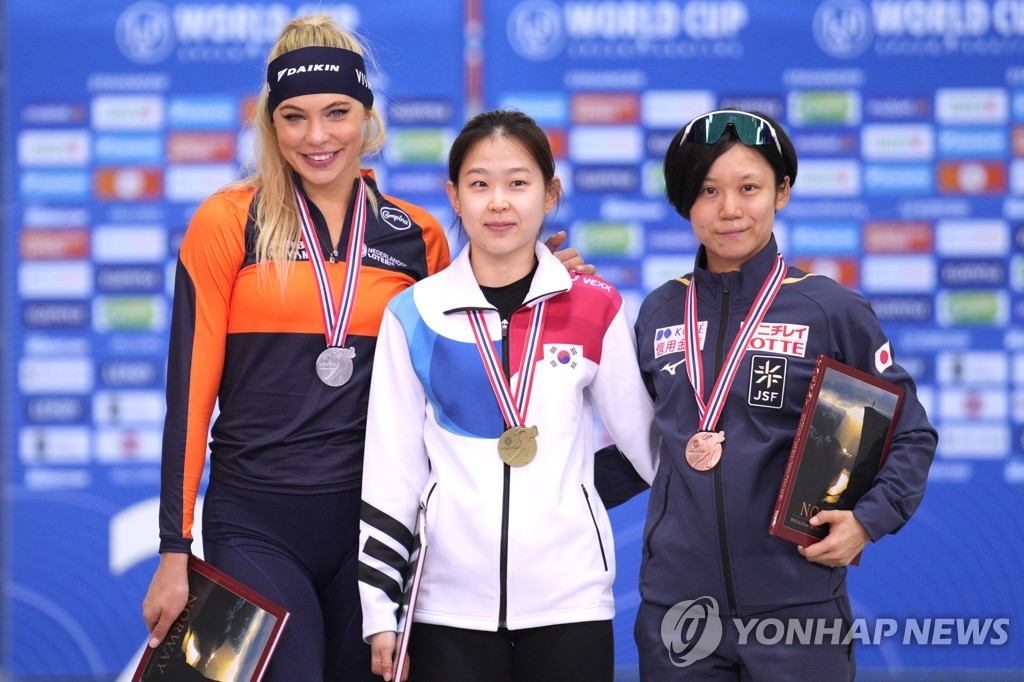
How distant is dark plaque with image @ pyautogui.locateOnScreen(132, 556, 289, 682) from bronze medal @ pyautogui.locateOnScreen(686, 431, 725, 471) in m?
0.81

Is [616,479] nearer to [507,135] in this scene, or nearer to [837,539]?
[837,539]

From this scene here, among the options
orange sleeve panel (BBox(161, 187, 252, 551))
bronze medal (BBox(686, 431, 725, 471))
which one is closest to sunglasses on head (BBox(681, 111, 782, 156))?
bronze medal (BBox(686, 431, 725, 471))

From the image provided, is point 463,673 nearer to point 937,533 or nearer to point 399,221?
point 399,221

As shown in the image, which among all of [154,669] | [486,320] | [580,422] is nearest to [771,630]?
[580,422]

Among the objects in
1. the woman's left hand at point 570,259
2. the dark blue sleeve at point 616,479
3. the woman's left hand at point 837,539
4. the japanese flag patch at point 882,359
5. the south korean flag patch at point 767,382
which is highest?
the woman's left hand at point 570,259

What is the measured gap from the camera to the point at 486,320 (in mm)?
1991

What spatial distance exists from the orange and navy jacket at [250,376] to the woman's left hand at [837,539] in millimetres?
889

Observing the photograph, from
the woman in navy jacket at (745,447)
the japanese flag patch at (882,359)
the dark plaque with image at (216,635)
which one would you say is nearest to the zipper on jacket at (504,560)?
the woman in navy jacket at (745,447)

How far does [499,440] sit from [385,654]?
449 millimetres

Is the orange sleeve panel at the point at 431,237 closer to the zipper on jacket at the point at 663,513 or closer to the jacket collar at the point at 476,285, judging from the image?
the jacket collar at the point at 476,285

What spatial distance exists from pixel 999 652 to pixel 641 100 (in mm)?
2705

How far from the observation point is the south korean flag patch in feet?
6.30

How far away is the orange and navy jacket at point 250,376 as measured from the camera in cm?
199

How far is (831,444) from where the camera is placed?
185 centimetres
